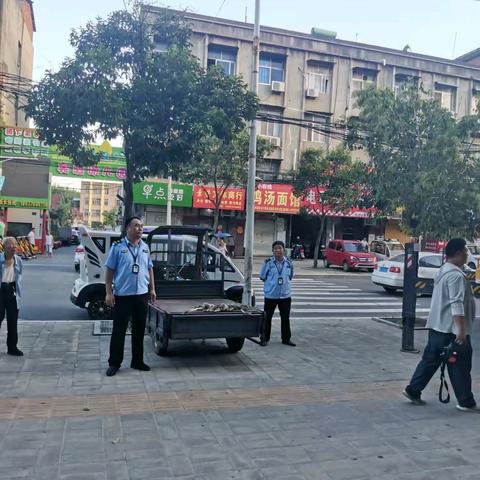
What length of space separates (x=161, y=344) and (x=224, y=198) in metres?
25.4

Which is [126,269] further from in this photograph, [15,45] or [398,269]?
[15,45]

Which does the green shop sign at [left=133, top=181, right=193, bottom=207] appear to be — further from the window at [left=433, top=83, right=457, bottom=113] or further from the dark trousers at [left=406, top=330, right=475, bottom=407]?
the dark trousers at [left=406, top=330, right=475, bottom=407]

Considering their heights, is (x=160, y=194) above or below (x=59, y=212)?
above

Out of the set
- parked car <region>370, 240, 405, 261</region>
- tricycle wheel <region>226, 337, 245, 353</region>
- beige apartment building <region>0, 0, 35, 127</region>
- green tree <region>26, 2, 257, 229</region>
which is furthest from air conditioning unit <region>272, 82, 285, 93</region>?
tricycle wheel <region>226, 337, 245, 353</region>

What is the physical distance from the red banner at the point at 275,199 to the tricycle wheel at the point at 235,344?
24794 millimetres

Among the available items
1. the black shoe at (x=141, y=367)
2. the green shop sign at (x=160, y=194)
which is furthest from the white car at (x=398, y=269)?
the green shop sign at (x=160, y=194)

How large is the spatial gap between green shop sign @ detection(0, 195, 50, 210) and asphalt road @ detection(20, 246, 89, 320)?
8.41 m

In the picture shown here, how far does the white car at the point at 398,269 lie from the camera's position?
55.8 feet

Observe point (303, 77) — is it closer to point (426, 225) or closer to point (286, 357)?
point (426, 225)

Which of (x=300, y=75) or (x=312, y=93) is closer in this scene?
(x=300, y=75)

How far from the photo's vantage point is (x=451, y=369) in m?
5.26

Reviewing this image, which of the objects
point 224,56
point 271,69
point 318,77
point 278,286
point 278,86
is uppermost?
point 224,56

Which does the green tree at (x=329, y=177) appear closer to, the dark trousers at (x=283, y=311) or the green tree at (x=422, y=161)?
the green tree at (x=422, y=161)

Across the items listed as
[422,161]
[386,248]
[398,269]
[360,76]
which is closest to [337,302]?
[398,269]
